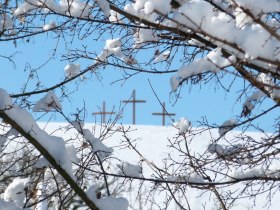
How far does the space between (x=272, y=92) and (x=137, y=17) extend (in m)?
1.13

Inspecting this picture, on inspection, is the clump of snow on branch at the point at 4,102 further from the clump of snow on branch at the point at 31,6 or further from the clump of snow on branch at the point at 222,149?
the clump of snow on branch at the point at 222,149

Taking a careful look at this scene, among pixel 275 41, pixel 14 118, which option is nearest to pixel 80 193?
pixel 14 118

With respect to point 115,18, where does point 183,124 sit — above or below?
below

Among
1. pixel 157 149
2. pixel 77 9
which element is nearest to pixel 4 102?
pixel 77 9

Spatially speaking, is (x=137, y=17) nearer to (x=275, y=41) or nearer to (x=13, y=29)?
(x=13, y=29)

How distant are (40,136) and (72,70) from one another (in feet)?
5.91

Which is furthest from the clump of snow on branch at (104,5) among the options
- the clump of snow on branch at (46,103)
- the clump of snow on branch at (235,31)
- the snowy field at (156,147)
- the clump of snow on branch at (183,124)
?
the snowy field at (156,147)

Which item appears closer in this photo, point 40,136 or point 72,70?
point 40,136

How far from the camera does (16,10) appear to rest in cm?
432

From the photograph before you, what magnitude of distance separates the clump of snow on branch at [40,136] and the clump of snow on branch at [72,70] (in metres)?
1.66

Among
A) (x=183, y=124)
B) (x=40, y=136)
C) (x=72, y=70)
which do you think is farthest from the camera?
(x=183, y=124)

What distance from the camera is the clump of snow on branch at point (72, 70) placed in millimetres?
4840

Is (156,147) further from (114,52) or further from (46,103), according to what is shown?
(46,103)

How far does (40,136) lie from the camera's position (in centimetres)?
311
